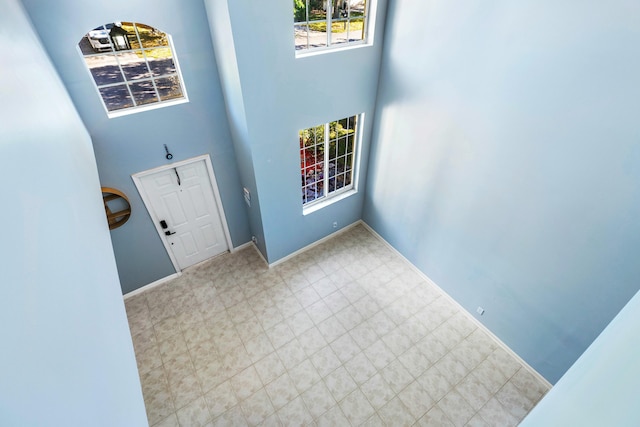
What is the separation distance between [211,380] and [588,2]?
18.0ft

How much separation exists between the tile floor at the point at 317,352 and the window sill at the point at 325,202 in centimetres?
96

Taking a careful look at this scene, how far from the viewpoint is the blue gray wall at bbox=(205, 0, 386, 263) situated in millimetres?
3312

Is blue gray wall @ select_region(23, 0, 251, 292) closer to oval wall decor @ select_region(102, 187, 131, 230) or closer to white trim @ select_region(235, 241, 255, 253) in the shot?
oval wall decor @ select_region(102, 187, 131, 230)

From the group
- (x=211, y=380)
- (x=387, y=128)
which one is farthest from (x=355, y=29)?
(x=211, y=380)

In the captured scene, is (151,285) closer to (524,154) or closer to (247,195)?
(247,195)

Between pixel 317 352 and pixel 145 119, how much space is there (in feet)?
12.5

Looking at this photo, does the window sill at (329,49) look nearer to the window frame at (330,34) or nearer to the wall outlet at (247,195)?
the window frame at (330,34)

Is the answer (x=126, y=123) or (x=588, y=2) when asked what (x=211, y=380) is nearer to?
(x=126, y=123)

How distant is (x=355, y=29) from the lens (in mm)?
4082

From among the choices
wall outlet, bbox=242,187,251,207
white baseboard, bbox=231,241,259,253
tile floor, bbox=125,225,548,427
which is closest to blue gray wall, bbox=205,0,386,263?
wall outlet, bbox=242,187,251,207

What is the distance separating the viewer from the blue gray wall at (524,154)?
2.54 m

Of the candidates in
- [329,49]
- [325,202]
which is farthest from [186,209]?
[329,49]

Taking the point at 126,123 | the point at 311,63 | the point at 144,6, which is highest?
the point at 144,6

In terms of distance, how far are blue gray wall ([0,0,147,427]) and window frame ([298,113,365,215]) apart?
3.55 meters
